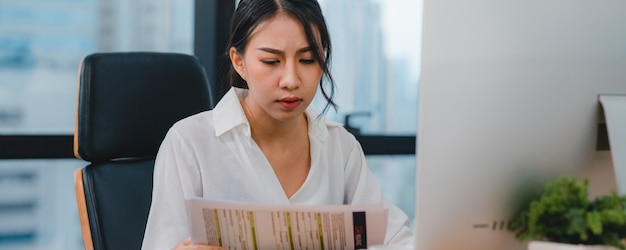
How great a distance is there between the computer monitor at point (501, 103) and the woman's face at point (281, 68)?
55 cm

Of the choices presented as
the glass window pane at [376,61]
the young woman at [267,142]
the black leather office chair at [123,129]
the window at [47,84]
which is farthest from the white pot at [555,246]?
the glass window pane at [376,61]

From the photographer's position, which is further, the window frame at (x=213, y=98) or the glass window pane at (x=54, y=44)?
the glass window pane at (x=54, y=44)

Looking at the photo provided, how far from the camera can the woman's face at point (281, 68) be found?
1.48 meters

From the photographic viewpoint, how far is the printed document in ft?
3.68

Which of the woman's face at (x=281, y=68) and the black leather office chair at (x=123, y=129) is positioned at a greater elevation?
the woman's face at (x=281, y=68)

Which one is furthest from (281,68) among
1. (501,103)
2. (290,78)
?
(501,103)

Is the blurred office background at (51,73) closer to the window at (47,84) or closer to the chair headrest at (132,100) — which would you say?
the window at (47,84)

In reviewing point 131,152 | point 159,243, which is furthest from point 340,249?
point 131,152

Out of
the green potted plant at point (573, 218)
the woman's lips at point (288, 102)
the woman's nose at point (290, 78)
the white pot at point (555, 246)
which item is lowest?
the white pot at point (555, 246)

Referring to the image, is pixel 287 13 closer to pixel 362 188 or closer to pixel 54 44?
pixel 362 188

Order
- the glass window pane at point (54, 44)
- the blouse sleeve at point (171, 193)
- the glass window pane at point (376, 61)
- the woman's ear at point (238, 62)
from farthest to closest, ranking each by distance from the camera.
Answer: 1. the glass window pane at point (376, 61)
2. the glass window pane at point (54, 44)
3. the woman's ear at point (238, 62)
4. the blouse sleeve at point (171, 193)

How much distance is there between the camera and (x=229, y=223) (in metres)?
1.15

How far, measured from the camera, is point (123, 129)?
5.69 ft

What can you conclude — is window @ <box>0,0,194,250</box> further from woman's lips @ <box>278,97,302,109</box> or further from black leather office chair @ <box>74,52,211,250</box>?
woman's lips @ <box>278,97,302,109</box>
